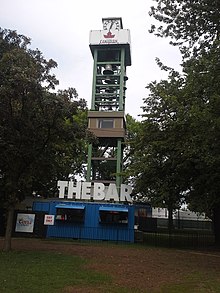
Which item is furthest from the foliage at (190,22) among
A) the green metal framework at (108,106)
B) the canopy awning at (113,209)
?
the green metal framework at (108,106)

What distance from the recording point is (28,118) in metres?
17.1

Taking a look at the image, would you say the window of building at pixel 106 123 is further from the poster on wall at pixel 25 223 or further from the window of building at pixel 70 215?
the poster on wall at pixel 25 223

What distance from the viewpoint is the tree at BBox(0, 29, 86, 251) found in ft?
52.3

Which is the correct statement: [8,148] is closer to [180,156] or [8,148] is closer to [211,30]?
[211,30]

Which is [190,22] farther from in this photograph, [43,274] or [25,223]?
[25,223]

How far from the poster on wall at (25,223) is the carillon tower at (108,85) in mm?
13501

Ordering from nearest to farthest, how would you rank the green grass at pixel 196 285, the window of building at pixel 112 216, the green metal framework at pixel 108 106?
the green grass at pixel 196 285, the window of building at pixel 112 216, the green metal framework at pixel 108 106

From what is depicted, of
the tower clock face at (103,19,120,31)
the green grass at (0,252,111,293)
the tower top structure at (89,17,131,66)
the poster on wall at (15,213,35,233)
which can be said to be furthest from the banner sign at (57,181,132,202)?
the tower clock face at (103,19,120,31)

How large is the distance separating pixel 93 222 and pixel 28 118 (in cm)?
1261

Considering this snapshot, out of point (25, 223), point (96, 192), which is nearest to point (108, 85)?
point (96, 192)

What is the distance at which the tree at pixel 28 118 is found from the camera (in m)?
15.9

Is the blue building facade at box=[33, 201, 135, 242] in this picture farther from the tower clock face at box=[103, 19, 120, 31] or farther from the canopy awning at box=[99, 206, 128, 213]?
the tower clock face at box=[103, 19, 120, 31]

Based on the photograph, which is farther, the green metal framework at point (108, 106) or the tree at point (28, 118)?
the green metal framework at point (108, 106)

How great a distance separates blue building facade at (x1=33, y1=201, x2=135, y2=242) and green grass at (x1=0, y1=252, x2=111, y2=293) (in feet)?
39.4
